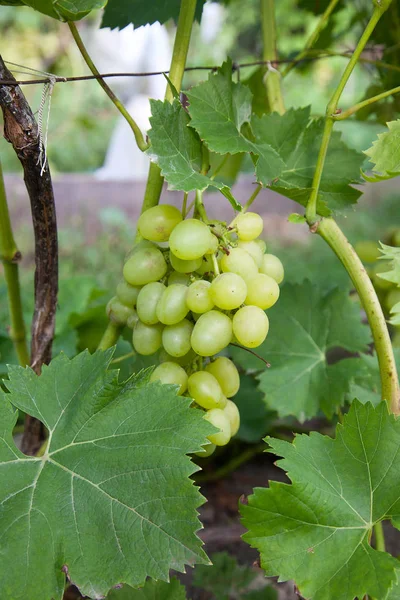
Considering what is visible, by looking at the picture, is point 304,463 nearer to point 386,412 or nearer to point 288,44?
point 386,412

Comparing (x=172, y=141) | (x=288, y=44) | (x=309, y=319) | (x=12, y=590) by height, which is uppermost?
(x=288, y=44)

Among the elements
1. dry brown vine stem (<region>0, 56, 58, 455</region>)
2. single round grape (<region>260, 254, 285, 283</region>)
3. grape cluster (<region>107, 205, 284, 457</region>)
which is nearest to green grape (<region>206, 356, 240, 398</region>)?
grape cluster (<region>107, 205, 284, 457</region>)

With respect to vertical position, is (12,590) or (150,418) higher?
(150,418)

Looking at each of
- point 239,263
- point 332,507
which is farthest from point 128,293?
point 332,507

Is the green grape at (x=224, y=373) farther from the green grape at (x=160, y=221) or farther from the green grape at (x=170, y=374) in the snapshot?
the green grape at (x=160, y=221)

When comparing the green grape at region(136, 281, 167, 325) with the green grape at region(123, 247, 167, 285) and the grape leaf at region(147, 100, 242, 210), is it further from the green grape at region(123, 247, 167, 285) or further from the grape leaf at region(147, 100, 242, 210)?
the grape leaf at region(147, 100, 242, 210)

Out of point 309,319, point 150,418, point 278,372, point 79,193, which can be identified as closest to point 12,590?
point 150,418

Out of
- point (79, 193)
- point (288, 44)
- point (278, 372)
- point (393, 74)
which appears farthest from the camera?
point (288, 44)
